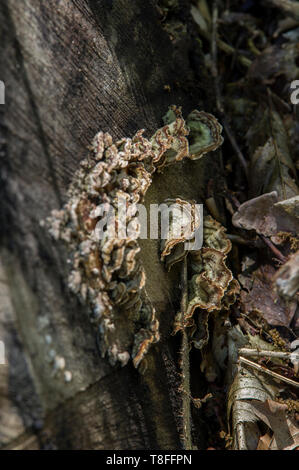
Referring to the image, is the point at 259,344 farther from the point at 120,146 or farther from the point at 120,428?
the point at 120,146

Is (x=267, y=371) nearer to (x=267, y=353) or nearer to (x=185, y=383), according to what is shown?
(x=267, y=353)

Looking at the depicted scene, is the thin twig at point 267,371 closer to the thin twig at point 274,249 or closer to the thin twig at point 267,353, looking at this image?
the thin twig at point 267,353

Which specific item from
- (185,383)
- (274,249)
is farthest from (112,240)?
(274,249)

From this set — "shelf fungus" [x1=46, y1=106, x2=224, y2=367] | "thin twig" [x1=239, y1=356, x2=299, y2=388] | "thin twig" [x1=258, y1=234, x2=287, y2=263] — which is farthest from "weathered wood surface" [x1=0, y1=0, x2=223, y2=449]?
"thin twig" [x1=258, y1=234, x2=287, y2=263]

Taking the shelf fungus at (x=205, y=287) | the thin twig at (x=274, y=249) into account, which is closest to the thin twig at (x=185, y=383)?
the shelf fungus at (x=205, y=287)

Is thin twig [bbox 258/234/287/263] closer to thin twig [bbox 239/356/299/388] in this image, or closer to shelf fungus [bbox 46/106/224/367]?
thin twig [bbox 239/356/299/388]

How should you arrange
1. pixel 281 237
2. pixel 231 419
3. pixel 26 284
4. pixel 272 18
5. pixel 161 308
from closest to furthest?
pixel 26 284
pixel 161 308
pixel 231 419
pixel 281 237
pixel 272 18
